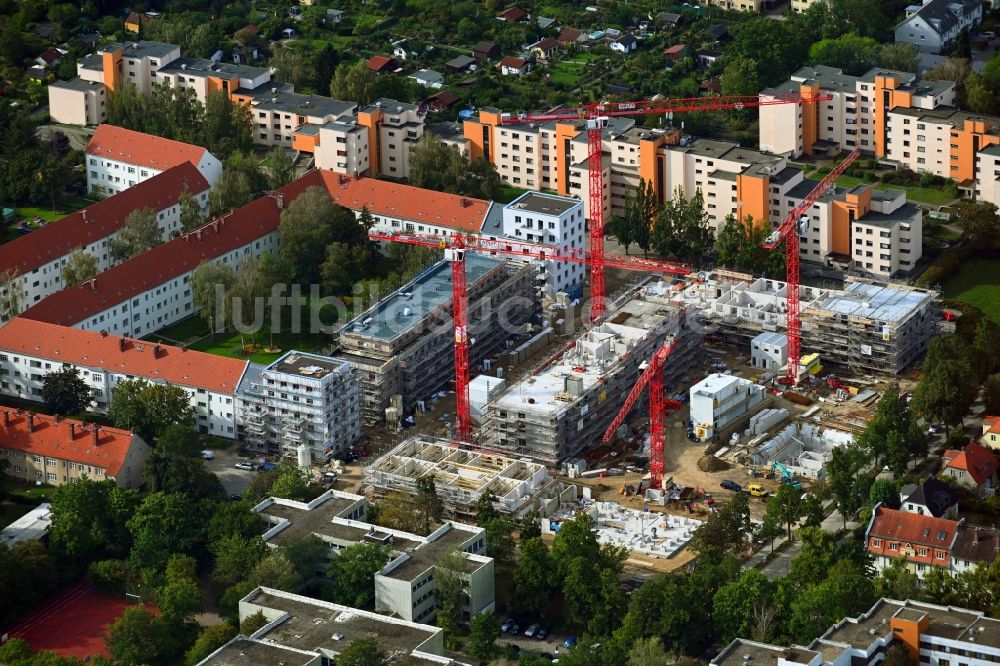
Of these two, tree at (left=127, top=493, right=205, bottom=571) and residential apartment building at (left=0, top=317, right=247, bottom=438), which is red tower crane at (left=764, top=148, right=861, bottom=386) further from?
tree at (left=127, top=493, right=205, bottom=571)

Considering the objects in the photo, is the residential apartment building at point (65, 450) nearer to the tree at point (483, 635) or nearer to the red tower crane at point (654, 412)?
the tree at point (483, 635)

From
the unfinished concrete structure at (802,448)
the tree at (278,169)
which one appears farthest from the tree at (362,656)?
the tree at (278,169)

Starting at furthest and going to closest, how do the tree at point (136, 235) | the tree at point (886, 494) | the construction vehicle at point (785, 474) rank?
the tree at point (136, 235) < the construction vehicle at point (785, 474) < the tree at point (886, 494)

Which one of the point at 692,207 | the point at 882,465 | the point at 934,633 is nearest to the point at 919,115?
the point at 692,207

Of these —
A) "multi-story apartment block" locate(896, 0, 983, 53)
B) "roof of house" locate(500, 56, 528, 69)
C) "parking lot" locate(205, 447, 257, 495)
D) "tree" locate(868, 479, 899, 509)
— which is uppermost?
"multi-story apartment block" locate(896, 0, 983, 53)

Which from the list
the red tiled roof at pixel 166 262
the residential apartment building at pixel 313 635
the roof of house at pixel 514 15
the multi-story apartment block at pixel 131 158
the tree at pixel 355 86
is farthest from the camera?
the roof of house at pixel 514 15

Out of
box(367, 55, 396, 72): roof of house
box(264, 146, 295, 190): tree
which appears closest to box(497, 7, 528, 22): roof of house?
box(367, 55, 396, 72): roof of house
